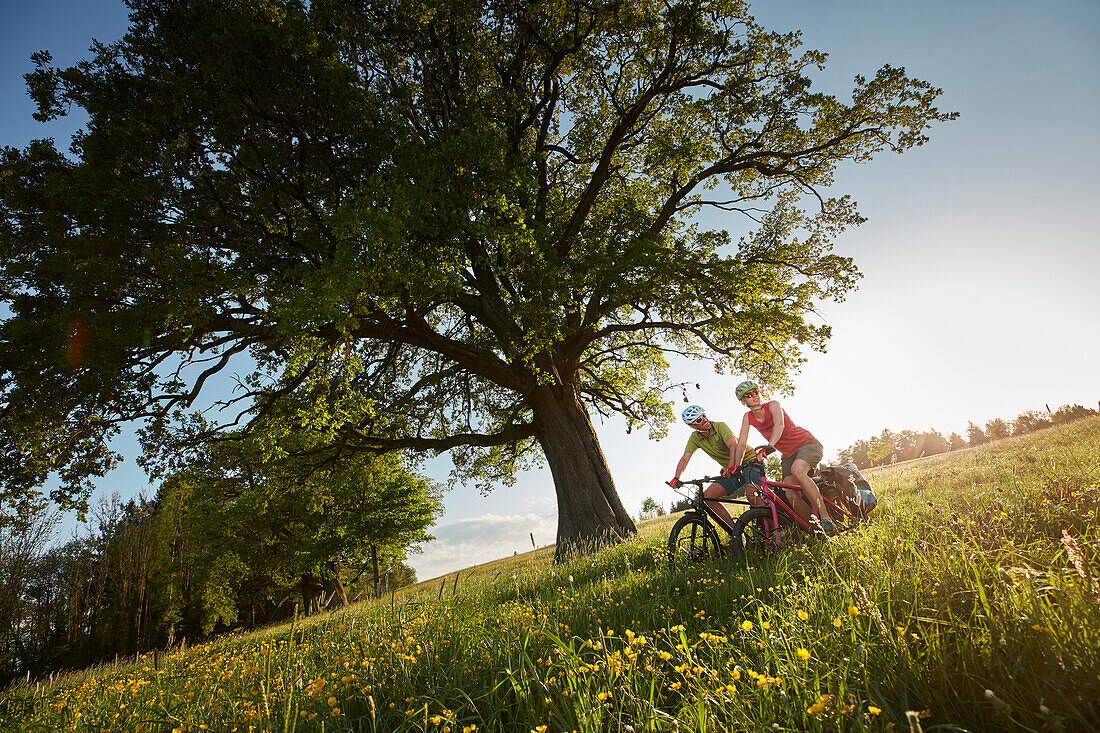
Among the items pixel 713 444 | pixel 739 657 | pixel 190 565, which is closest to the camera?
pixel 739 657

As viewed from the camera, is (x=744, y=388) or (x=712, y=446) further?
(x=712, y=446)

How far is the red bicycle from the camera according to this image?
539cm

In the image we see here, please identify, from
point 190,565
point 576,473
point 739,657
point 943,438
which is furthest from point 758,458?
point 943,438

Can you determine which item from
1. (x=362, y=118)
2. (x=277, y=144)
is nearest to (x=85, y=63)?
(x=277, y=144)

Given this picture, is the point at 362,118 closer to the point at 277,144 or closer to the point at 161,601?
the point at 277,144

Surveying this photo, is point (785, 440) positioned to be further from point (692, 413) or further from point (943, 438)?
point (943, 438)

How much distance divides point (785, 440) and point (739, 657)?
419cm

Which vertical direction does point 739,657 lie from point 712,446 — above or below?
below

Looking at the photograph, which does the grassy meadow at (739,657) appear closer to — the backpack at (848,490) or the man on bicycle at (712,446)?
the backpack at (848,490)

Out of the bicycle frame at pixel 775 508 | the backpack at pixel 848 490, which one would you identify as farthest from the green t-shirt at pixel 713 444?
the backpack at pixel 848 490

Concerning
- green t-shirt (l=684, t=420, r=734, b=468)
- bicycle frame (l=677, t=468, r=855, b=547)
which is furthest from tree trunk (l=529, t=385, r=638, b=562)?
bicycle frame (l=677, t=468, r=855, b=547)

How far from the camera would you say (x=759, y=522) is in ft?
18.5

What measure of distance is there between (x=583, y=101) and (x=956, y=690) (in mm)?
15052

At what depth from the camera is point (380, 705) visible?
2.55m
